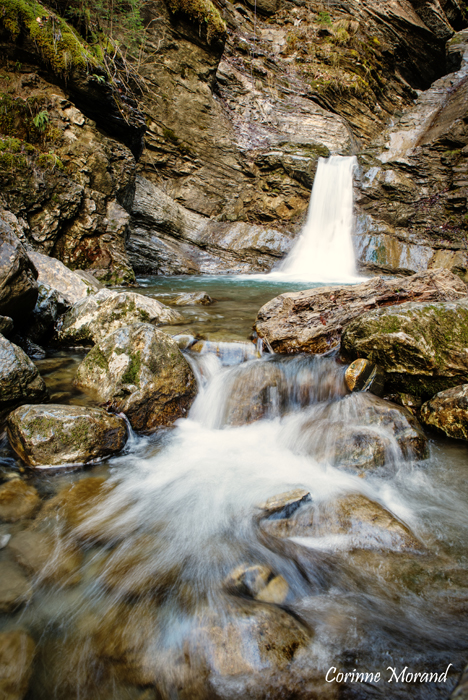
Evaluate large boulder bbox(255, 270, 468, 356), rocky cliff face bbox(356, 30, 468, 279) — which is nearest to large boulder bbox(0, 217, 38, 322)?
large boulder bbox(255, 270, 468, 356)

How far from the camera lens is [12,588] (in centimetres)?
208

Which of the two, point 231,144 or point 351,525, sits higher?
point 231,144

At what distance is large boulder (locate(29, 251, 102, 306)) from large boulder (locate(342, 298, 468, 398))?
4.87 m

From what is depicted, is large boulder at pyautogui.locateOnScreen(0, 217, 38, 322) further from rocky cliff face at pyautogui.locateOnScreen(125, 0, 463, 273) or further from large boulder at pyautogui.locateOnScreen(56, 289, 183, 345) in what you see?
rocky cliff face at pyautogui.locateOnScreen(125, 0, 463, 273)

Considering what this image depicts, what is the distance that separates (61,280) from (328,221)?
1246cm

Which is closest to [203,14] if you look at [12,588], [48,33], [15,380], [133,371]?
[48,33]

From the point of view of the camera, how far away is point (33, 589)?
2.10 meters

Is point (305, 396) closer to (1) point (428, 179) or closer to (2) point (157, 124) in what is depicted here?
(2) point (157, 124)

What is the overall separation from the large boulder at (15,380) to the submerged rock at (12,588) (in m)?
1.62

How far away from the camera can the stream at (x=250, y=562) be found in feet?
5.49

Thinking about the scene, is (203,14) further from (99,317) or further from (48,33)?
(99,317)

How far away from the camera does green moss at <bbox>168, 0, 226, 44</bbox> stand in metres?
12.6

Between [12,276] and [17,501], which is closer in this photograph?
[17,501]

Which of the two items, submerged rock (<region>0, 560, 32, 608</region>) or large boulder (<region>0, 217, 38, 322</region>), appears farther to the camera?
large boulder (<region>0, 217, 38, 322</region>)
